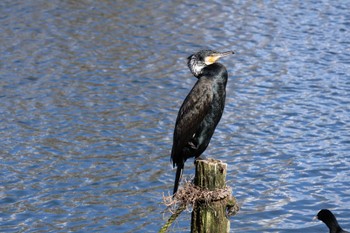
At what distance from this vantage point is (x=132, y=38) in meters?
15.0

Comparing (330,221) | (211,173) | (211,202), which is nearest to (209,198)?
(211,202)

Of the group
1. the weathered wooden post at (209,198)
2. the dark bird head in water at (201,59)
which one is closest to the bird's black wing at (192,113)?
the dark bird head in water at (201,59)

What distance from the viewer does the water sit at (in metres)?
8.92

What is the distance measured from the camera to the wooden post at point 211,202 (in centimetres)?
548

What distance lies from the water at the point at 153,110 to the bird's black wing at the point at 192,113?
2.06 m

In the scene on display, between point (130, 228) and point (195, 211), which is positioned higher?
point (195, 211)

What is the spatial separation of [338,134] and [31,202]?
14.4 feet

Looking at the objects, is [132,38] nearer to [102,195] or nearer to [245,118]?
[245,118]

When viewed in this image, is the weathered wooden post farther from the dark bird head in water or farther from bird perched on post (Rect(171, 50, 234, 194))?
the dark bird head in water

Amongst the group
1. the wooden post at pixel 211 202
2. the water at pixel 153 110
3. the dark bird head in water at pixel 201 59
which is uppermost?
the dark bird head in water at pixel 201 59

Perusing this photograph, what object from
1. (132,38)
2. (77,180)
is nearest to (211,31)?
(132,38)

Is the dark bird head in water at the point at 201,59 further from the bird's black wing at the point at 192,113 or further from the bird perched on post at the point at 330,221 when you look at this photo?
the bird perched on post at the point at 330,221

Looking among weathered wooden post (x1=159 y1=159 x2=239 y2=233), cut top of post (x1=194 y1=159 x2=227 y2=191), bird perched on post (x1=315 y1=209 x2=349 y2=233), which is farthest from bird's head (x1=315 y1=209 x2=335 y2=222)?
cut top of post (x1=194 y1=159 x2=227 y2=191)

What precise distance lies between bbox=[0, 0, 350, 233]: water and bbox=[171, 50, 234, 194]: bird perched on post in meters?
2.00
